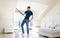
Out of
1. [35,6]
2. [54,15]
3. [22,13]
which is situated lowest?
[54,15]

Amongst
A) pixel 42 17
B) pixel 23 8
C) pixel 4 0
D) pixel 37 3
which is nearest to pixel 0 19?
pixel 4 0

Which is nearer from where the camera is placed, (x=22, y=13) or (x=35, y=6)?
(x=22, y=13)

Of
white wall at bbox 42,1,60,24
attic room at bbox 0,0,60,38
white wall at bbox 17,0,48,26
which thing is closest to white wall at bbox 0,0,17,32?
attic room at bbox 0,0,60,38

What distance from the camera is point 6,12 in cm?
670

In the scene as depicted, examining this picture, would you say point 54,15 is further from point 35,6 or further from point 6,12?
point 6,12

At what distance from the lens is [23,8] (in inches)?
289

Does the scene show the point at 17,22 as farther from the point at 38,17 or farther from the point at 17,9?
the point at 38,17

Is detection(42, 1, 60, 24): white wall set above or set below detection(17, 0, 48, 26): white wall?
below

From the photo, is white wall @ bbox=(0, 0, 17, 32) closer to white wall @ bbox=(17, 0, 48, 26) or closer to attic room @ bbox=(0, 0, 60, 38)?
attic room @ bbox=(0, 0, 60, 38)

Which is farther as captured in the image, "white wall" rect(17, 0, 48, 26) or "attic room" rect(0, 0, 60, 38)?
"white wall" rect(17, 0, 48, 26)

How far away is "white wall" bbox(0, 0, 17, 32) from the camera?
6602 mm

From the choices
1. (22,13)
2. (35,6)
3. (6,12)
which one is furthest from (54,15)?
(6,12)

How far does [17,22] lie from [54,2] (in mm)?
2451

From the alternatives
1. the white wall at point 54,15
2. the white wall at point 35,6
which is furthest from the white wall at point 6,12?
the white wall at point 54,15
